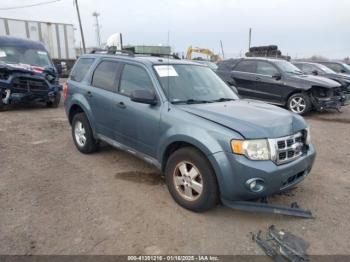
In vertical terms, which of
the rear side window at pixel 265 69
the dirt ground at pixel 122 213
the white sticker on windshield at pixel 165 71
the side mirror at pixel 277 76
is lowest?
the dirt ground at pixel 122 213

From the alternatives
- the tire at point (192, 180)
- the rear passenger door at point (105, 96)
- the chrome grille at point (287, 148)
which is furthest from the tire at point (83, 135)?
the chrome grille at point (287, 148)

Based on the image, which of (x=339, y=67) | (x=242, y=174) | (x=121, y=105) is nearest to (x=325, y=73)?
(x=339, y=67)

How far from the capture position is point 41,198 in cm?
392

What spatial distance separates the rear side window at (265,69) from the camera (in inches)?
396

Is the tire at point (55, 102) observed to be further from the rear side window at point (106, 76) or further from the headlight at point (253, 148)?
the headlight at point (253, 148)

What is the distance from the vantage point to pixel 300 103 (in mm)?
9773

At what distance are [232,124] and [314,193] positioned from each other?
1.88 m

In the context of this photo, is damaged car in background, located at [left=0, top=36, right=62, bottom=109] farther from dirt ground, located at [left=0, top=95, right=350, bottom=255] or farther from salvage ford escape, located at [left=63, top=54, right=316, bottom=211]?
salvage ford escape, located at [left=63, top=54, right=316, bottom=211]

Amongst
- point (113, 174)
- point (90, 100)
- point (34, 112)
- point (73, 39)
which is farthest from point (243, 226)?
point (73, 39)

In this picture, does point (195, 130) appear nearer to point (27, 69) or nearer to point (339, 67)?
point (27, 69)

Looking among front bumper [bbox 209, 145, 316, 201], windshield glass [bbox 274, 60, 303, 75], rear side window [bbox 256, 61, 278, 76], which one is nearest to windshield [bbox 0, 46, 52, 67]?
rear side window [bbox 256, 61, 278, 76]

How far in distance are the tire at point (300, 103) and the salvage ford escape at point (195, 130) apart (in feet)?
19.1

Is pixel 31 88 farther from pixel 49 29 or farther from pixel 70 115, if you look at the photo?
pixel 49 29

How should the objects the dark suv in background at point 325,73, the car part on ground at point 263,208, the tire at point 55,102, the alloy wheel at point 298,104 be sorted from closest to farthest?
the car part on ground at point 263,208
the alloy wheel at point 298,104
the tire at point 55,102
the dark suv in background at point 325,73
